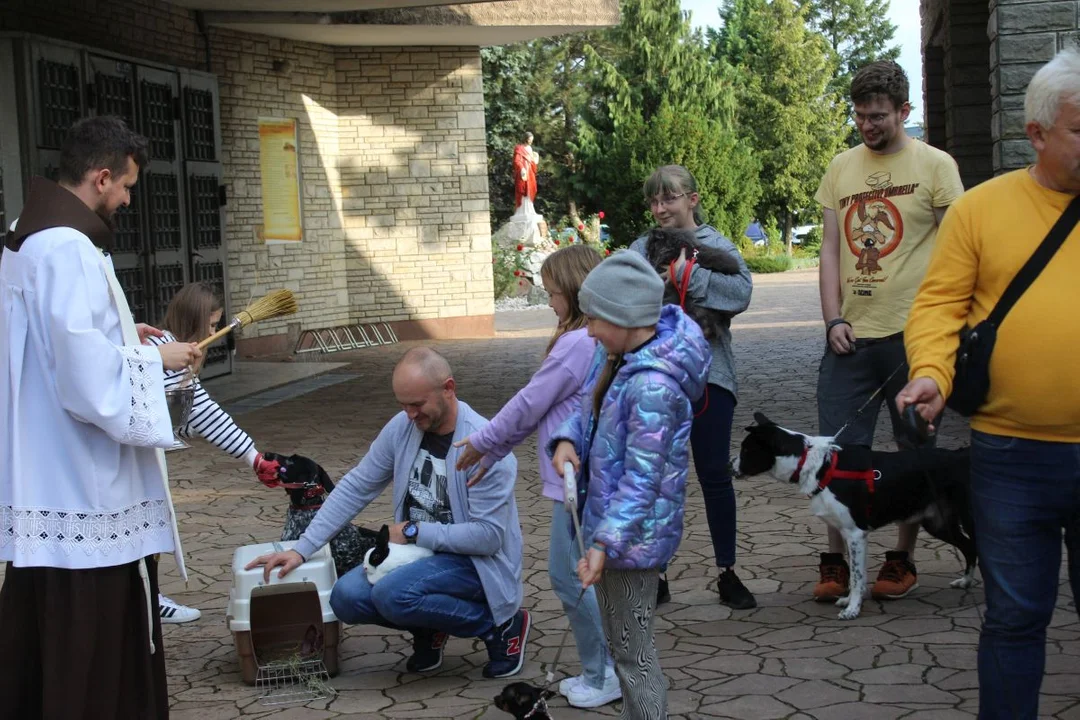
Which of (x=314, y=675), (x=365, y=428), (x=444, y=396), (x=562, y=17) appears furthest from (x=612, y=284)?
(x=562, y=17)

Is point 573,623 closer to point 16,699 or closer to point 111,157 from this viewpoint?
point 16,699

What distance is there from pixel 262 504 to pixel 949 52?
702 cm

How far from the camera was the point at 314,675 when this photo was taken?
4.89 m

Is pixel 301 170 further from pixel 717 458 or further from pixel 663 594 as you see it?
pixel 717 458

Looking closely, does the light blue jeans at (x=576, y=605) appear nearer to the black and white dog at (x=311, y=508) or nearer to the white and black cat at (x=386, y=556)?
the white and black cat at (x=386, y=556)

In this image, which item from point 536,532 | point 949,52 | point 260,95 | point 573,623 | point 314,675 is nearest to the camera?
point 573,623

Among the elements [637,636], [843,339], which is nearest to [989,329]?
[637,636]

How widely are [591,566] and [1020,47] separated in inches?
209

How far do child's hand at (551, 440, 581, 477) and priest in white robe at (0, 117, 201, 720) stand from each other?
3.86 ft

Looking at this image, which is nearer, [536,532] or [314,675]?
[314,675]

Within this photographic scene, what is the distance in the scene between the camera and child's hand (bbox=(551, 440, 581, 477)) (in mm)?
3795

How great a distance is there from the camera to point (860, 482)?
5.33m

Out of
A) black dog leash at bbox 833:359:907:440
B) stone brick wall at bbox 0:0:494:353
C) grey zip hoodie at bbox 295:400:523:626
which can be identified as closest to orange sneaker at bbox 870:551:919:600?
black dog leash at bbox 833:359:907:440

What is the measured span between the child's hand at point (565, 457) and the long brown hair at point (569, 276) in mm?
825
